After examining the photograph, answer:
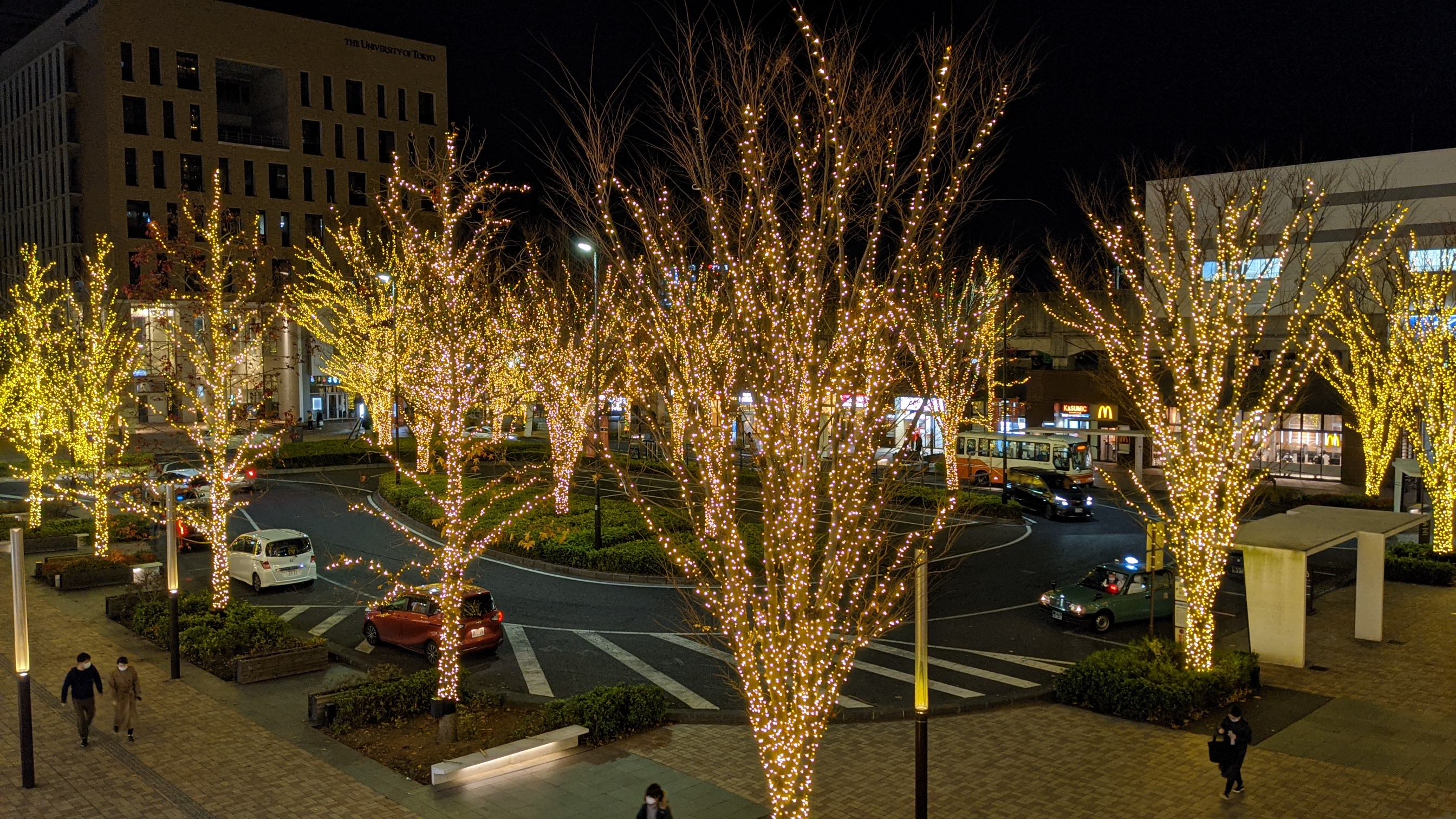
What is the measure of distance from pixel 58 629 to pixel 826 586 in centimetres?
1792

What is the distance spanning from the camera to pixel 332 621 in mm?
20344

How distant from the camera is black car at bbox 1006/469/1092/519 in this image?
3275 centimetres

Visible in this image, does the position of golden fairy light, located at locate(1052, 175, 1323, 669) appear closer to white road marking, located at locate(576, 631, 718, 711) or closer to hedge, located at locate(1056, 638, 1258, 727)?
hedge, located at locate(1056, 638, 1258, 727)

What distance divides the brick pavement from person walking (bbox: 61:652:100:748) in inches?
12.9

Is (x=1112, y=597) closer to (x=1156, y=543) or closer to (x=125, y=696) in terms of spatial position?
(x=1156, y=543)

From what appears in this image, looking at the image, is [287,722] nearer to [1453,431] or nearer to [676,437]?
[676,437]

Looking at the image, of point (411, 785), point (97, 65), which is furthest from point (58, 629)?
point (97, 65)

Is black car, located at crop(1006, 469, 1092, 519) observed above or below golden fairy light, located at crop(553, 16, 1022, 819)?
below

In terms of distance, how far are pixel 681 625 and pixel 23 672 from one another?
11068 millimetres

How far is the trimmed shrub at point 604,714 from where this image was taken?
Answer: 518 inches

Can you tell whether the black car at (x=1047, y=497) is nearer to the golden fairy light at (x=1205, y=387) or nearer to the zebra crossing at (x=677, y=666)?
the zebra crossing at (x=677, y=666)

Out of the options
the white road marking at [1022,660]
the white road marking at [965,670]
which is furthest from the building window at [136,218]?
the white road marking at [1022,660]

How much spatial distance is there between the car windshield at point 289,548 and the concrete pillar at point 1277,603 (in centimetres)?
2025

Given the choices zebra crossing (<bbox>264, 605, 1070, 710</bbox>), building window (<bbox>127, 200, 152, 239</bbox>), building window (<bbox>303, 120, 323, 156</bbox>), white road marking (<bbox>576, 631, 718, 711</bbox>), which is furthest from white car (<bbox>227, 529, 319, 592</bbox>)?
building window (<bbox>303, 120, 323, 156</bbox>)
